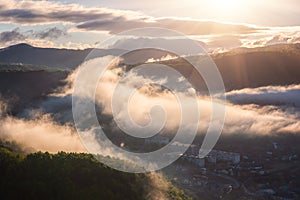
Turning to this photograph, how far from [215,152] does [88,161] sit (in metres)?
121

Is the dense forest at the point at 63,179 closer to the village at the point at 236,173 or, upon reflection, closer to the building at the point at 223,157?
the village at the point at 236,173

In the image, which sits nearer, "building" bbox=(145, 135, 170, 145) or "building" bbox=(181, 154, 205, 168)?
"building" bbox=(181, 154, 205, 168)

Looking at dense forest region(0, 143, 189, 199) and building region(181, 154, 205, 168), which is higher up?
dense forest region(0, 143, 189, 199)

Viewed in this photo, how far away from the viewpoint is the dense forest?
47.6 metres

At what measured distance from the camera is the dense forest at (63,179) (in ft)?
156

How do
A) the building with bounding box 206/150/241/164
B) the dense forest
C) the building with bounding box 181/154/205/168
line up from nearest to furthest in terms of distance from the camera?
1. the dense forest
2. the building with bounding box 181/154/205/168
3. the building with bounding box 206/150/241/164

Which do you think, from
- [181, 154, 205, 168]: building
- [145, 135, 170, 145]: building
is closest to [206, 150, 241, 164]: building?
[181, 154, 205, 168]: building

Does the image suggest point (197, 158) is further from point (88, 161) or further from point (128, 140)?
point (88, 161)

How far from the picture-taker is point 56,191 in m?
48.5

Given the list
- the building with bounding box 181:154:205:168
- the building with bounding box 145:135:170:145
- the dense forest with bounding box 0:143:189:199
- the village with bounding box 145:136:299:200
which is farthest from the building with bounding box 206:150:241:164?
the dense forest with bounding box 0:143:189:199

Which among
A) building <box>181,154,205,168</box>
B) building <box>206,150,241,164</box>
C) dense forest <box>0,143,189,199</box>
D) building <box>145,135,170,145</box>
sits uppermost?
dense forest <box>0,143,189,199</box>

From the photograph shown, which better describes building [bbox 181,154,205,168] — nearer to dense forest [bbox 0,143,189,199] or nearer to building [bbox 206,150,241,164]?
building [bbox 206,150,241,164]

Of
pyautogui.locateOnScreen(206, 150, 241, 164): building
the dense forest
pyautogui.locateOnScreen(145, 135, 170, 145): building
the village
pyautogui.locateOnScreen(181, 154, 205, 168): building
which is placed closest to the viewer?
the dense forest

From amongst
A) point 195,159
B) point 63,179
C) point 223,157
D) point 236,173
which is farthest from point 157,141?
point 63,179
